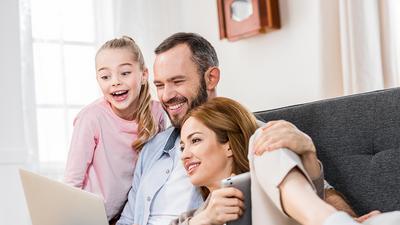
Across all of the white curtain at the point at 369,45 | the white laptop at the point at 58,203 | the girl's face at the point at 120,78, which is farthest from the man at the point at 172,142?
the white curtain at the point at 369,45

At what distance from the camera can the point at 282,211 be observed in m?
1.23

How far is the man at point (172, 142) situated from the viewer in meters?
1.90

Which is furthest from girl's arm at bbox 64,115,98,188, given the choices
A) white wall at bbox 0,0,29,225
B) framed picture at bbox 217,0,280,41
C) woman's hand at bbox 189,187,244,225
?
framed picture at bbox 217,0,280,41

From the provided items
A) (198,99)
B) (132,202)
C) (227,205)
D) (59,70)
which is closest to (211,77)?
(198,99)

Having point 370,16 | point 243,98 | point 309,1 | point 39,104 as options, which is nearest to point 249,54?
point 243,98

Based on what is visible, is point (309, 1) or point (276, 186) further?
point (309, 1)

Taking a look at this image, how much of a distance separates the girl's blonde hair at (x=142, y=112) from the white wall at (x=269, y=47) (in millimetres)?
1044

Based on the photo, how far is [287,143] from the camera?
129 cm

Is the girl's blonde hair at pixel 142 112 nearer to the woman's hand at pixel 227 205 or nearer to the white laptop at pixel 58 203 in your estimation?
the white laptop at pixel 58 203

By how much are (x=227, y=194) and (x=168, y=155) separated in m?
0.68

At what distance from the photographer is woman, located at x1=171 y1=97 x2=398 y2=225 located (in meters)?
1.17

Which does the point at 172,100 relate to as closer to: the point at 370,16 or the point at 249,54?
the point at 370,16

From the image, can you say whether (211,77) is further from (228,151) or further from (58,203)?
(58,203)

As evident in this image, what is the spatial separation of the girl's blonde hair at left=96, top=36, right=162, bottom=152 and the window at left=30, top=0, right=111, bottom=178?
1.24 meters
